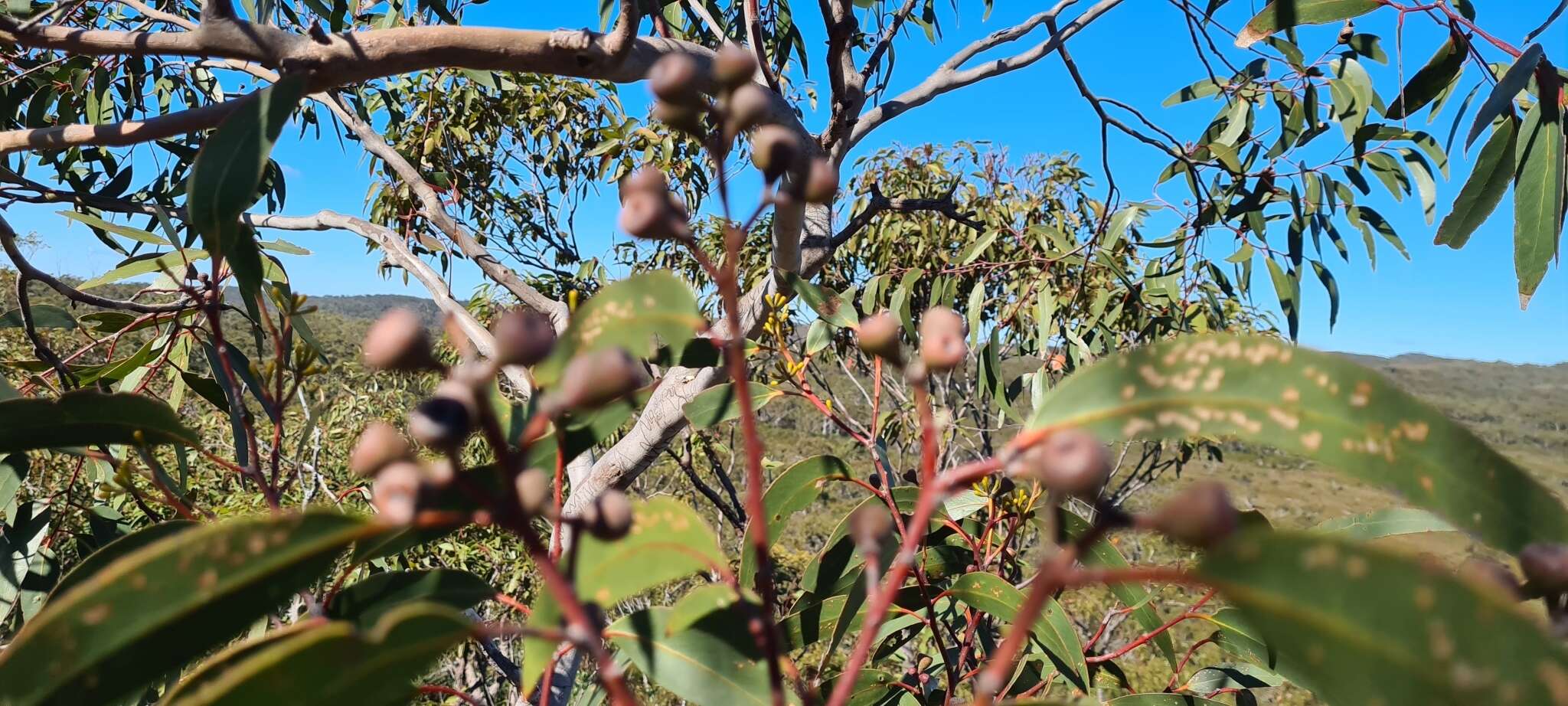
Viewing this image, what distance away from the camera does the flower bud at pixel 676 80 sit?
0.47 metres

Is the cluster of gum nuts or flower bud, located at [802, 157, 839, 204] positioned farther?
flower bud, located at [802, 157, 839, 204]

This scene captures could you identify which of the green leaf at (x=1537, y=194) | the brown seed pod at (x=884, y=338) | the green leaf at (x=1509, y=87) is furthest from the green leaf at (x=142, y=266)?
the green leaf at (x=1537, y=194)

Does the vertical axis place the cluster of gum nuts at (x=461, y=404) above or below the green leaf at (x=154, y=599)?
above

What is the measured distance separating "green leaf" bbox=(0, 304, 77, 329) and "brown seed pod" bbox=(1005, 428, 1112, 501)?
1382 mm

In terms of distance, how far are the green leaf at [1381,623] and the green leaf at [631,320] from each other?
0.30m

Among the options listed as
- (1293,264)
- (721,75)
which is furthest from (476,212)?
(721,75)

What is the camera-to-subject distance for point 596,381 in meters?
0.34

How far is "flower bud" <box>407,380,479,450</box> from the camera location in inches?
13.0

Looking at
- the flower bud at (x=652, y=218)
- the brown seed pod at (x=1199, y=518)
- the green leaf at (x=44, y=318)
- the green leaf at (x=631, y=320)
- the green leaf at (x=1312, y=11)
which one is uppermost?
the green leaf at (x=1312, y=11)

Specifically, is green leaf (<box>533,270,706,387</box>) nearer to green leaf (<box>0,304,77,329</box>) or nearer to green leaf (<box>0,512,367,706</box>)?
green leaf (<box>0,512,367,706</box>)

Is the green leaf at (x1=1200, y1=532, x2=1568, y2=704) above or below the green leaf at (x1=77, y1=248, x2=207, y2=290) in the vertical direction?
below

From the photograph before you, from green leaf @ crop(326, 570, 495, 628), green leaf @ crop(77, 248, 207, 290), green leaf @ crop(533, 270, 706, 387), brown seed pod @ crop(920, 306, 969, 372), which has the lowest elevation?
green leaf @ crop(326, 570, 495, 628)

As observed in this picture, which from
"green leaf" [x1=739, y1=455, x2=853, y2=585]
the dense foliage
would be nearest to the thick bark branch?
the dense foliage

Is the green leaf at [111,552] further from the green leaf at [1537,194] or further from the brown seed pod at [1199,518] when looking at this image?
the green leaf at [1537,194]
